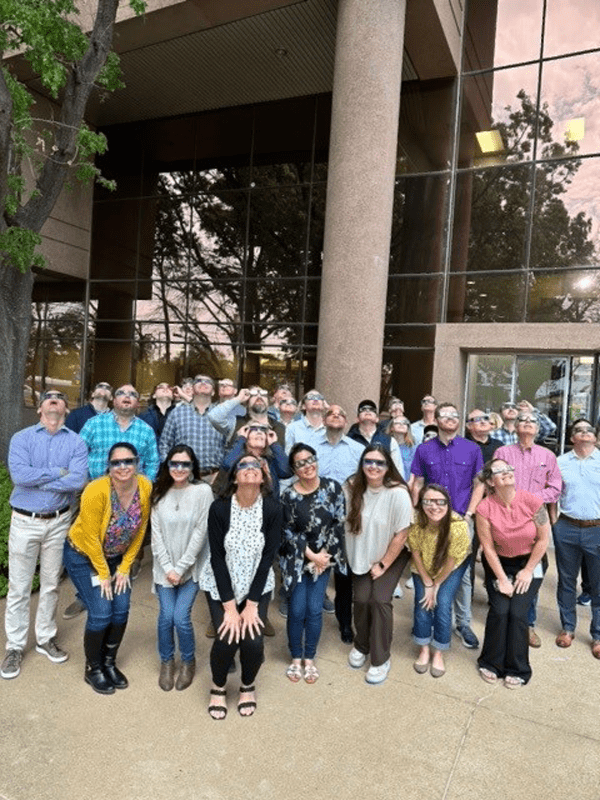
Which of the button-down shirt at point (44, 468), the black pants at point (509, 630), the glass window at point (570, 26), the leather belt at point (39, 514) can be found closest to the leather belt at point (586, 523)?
the black pants at point (509, 630)

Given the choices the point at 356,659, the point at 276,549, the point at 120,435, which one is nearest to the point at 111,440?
the point at 120,435

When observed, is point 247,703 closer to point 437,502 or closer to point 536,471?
point 437,502

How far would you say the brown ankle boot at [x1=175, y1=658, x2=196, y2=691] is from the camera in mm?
3914

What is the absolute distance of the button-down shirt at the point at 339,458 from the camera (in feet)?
17.4

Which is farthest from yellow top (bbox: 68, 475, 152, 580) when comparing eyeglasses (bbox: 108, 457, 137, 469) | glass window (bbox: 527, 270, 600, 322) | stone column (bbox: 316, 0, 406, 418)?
glass window (bbox: 527, 270, 600, 322)

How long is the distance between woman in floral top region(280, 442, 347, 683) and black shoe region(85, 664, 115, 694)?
4.24ft

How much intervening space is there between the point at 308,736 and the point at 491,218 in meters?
11.7

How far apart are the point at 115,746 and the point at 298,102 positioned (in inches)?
606

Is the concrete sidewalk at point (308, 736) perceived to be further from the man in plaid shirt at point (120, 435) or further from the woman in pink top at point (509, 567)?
the man in plaid shirt at point (120, 435)

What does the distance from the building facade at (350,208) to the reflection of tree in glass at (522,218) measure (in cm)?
4

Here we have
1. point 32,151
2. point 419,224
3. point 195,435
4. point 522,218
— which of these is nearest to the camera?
point 195,435

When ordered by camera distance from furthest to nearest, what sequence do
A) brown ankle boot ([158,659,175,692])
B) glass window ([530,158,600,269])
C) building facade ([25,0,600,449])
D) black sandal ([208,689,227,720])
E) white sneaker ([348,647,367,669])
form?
glass window ([530,158,600,269]), building facade ([25,0,600,449]), white sneaker ([348,647,367,669]), brown ankle boot ([158,659,175,692]), black sandal ([208,689,227,720])

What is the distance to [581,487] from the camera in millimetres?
4809

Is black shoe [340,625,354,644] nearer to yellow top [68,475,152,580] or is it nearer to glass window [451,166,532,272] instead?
yellow top [68,475,152,580]
